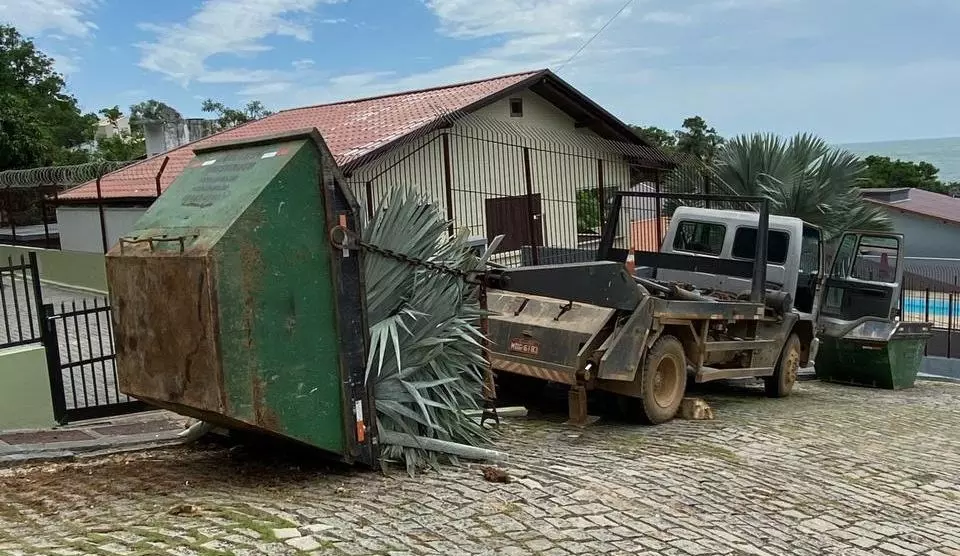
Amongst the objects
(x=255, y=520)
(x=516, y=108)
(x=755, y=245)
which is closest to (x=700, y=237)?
(x=755, y=245)

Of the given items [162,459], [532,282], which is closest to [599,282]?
[532,282]

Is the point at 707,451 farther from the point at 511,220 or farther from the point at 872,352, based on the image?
the point at 511,220

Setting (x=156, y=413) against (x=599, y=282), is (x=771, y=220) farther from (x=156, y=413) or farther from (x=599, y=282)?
(x=156, y=413)

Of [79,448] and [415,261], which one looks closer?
[415,261]

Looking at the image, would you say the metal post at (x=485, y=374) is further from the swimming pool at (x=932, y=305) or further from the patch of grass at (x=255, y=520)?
the swimming pool at (x=932, y=305)

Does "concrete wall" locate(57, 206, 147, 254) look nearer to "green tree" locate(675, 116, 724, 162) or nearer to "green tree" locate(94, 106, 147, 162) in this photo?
"green tree" locate(94, 106, 147, 162)

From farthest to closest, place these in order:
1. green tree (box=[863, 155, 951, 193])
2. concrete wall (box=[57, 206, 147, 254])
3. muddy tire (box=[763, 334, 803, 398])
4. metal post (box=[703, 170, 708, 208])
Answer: green tree (box=[863, 155, 951, 193]), concrete wall (box=[57, 206, 147, 254]), metal post (box=[703, 170, 708, 208]), muddy tire (box=[763, 334, 803, 398])

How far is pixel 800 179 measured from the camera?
17.0 metres

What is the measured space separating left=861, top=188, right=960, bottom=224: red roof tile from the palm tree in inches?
492

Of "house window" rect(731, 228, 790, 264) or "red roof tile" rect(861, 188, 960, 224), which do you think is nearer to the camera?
"house window" rect(731, 228, 790, 264)

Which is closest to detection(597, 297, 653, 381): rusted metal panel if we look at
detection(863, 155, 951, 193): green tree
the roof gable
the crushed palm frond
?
the crushed palm frond

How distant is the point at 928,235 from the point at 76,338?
30.6 metres

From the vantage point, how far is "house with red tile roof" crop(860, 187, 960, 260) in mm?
30359

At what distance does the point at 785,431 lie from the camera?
7.68 meters
